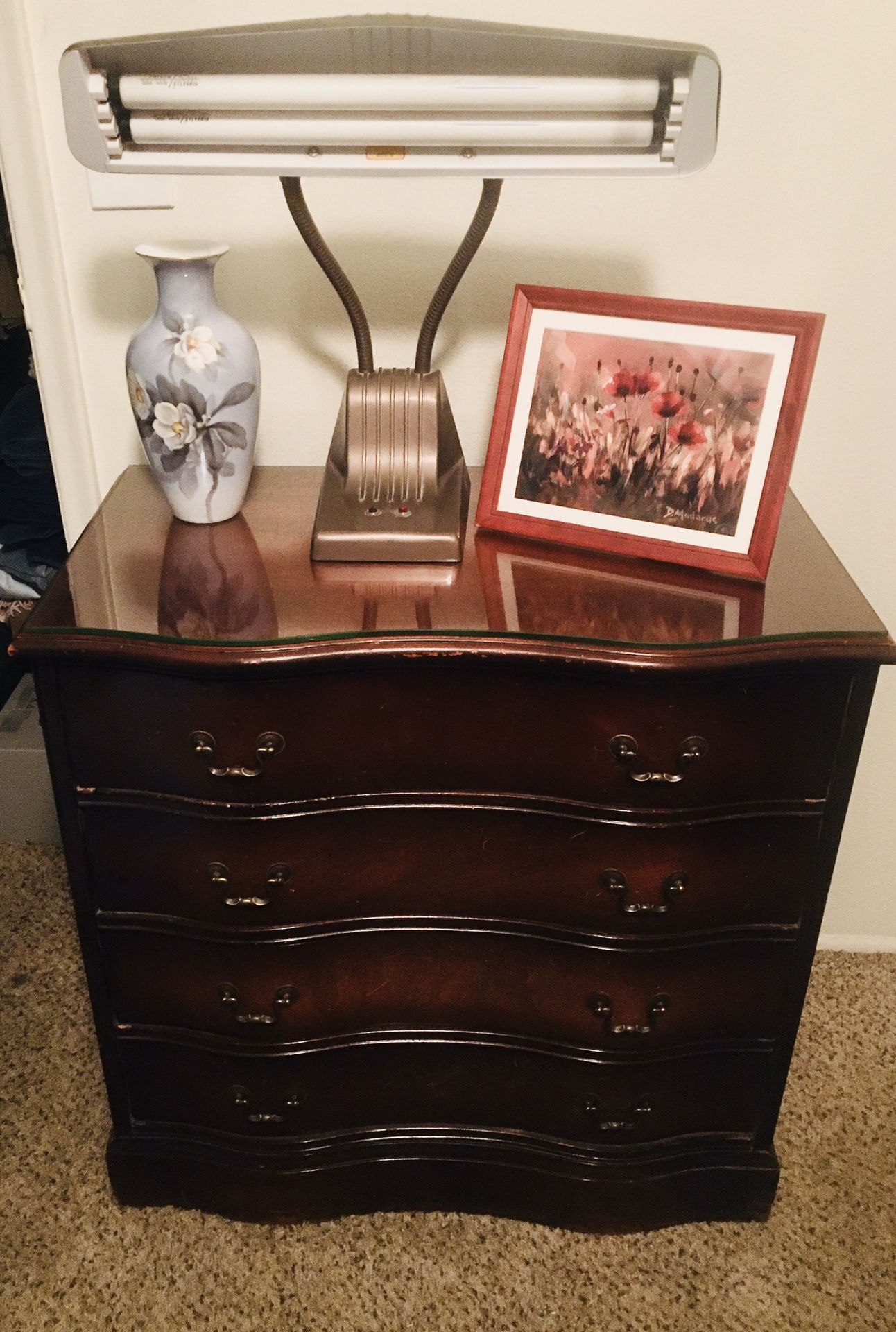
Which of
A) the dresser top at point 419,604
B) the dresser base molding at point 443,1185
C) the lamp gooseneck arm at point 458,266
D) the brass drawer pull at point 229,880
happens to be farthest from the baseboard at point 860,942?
the lamp gooseneck arm at point 458,266

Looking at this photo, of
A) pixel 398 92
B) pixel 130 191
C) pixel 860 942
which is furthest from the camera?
pixel 860 942

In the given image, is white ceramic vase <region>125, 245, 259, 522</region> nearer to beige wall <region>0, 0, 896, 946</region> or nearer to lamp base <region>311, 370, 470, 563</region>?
lamp base <region>311, 370, 470, 563</region>

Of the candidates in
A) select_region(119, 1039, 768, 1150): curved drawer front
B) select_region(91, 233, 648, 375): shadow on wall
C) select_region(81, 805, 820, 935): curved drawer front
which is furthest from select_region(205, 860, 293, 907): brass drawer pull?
select_region(91, 233, 648, 375): shadow on wall

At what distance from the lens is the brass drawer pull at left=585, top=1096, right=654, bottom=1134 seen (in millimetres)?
1318

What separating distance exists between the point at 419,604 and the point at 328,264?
16.2 inches

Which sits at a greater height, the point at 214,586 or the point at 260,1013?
the point at 214,586

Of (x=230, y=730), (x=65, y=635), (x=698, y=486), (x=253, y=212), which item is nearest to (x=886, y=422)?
(x=698, y=486)

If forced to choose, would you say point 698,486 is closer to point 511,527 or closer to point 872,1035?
point 511,527

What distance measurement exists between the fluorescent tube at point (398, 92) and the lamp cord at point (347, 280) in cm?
13

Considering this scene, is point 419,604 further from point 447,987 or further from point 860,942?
point 860,942

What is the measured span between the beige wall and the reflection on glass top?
281 millimetres

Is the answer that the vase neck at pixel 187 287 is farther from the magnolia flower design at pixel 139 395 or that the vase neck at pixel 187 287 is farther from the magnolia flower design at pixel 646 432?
the magnolia flower design at pixel 646 432

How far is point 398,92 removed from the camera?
914 mm
